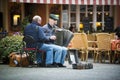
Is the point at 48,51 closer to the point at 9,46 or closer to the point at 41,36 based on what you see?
the point at 41,36

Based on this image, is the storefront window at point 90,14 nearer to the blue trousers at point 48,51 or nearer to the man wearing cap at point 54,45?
the man wearing cap at point 54,45

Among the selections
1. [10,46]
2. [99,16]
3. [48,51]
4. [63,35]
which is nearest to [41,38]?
[48,51]

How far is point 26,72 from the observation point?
43.8 ft

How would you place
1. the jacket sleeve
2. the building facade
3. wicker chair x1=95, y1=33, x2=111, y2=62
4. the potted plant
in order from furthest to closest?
the building facade
wicker chair x1=95, y1=33, x2=111, y2=62
the potted plant
the jacket sleeve

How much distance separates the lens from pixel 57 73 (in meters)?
13.1

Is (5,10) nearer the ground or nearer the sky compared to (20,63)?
nearer the sky

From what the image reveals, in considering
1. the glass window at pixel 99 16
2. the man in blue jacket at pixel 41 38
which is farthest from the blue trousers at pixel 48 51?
the glass window at pixel 99 16

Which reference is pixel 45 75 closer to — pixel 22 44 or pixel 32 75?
pixel 32 75

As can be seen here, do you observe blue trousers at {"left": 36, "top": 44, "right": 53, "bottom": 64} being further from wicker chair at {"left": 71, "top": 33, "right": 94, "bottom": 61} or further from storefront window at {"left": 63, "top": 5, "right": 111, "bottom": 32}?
storefront window at {"left": 63, "top": 5, "right": 111, "bottom": 32}

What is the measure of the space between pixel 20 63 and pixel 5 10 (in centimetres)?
823

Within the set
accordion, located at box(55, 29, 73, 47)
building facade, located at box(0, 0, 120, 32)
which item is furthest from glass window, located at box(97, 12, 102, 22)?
accordion, located at box(55, 29, 73, 47)

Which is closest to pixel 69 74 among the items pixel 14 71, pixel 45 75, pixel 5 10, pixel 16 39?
pixel 45 75

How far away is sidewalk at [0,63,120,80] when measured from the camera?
1205cm

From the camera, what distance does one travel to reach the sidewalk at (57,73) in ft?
39.5
